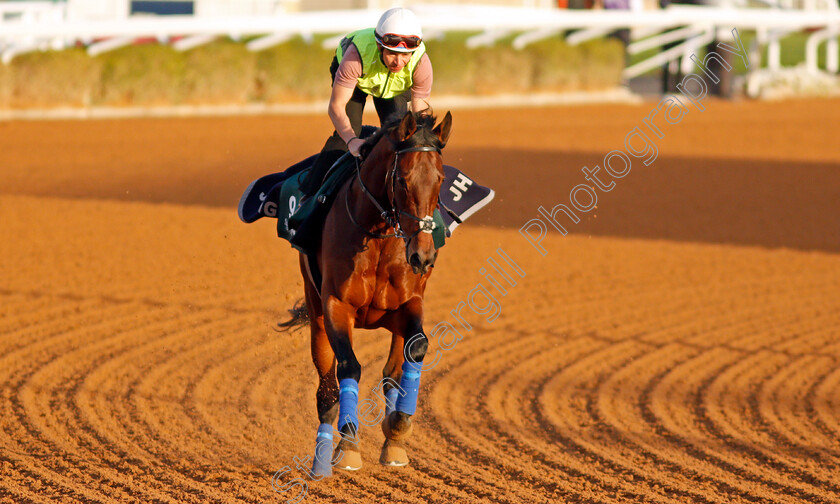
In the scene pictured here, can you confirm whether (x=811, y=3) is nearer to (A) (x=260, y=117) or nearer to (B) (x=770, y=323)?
(A) (x=260, y=117)

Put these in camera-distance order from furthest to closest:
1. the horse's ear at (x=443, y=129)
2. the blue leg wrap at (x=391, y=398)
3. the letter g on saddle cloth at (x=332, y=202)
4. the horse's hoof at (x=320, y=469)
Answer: the blue leg wrap at (x=391, y=398)
the letter g on saddle cloth at (x=332, y=202)
the horse's hoof at (x=320, y=469)
the horse's ear at (x=443, y=129)

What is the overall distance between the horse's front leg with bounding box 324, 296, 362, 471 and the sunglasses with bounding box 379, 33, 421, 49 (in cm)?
138

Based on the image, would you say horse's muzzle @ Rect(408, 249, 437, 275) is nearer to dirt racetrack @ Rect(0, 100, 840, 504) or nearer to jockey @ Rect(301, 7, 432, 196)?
jockey @ Rect(301, 7, 432, 196)

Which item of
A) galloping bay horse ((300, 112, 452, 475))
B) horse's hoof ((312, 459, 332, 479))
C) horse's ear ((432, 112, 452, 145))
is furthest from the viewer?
horse's hoof ((312, 459, 332, 479))

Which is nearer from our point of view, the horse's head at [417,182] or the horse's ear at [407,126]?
the horse's head at [417,182]

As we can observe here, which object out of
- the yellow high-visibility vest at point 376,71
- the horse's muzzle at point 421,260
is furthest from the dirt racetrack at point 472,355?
the yellow high-visibility vest at point 376,71

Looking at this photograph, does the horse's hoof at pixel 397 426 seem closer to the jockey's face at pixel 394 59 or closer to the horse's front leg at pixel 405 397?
the horse's front leg at pixel 405 397

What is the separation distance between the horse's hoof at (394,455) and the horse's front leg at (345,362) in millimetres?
263

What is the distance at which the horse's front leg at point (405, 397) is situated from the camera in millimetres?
5406

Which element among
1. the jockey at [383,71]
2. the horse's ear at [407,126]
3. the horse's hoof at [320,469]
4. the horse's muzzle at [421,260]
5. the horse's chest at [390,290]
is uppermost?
the jockey at [383,71]

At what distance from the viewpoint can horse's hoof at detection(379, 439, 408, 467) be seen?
5.69m

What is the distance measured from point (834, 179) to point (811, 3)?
80.6ft

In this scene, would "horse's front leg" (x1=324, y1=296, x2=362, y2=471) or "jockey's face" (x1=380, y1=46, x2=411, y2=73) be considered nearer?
"horse's front leg" (x1=324, y1=296, x2=362, y2=471)

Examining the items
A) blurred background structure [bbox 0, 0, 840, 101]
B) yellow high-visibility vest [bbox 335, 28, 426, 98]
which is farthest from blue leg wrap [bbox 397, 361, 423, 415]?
blurred background structure [bbox 0, 0, 840, 101]
